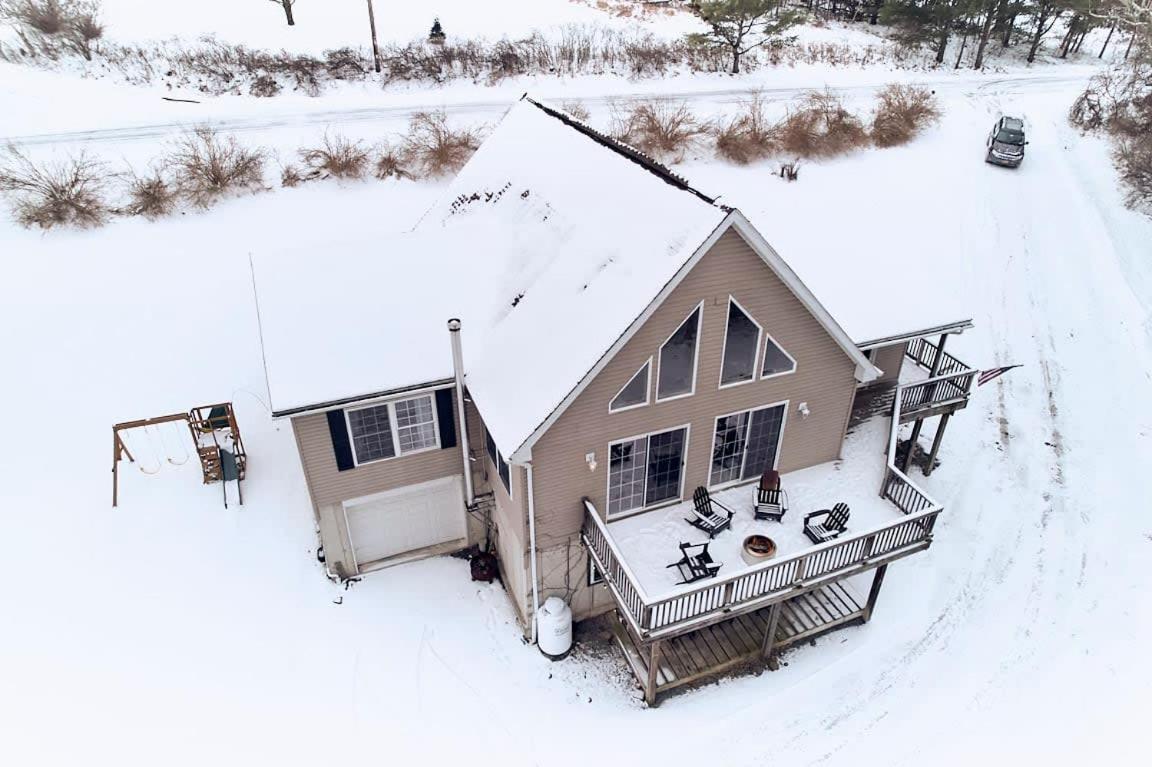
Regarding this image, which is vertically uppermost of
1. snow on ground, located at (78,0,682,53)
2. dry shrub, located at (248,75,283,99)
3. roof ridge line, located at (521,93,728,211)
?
snow on ground, located at (78,0,682,53)

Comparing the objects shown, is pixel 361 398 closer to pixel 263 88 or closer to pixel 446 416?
pixel 446 416

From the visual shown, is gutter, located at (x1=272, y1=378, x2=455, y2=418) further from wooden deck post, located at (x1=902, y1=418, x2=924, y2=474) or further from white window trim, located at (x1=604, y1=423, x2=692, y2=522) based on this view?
wooden deck post, located at (x1=902, y1=418, x2=924, y2=474)

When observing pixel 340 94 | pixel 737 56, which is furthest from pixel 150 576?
pixel 737 56

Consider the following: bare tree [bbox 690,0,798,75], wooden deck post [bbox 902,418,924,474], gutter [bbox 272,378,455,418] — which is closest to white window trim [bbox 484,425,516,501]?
gutter [bbox 272,378,455,418]

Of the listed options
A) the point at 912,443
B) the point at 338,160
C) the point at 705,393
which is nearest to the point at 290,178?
the point at 338,160

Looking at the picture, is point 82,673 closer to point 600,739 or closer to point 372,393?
point 372,393

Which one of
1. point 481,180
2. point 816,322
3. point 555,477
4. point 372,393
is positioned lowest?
point 555,477
